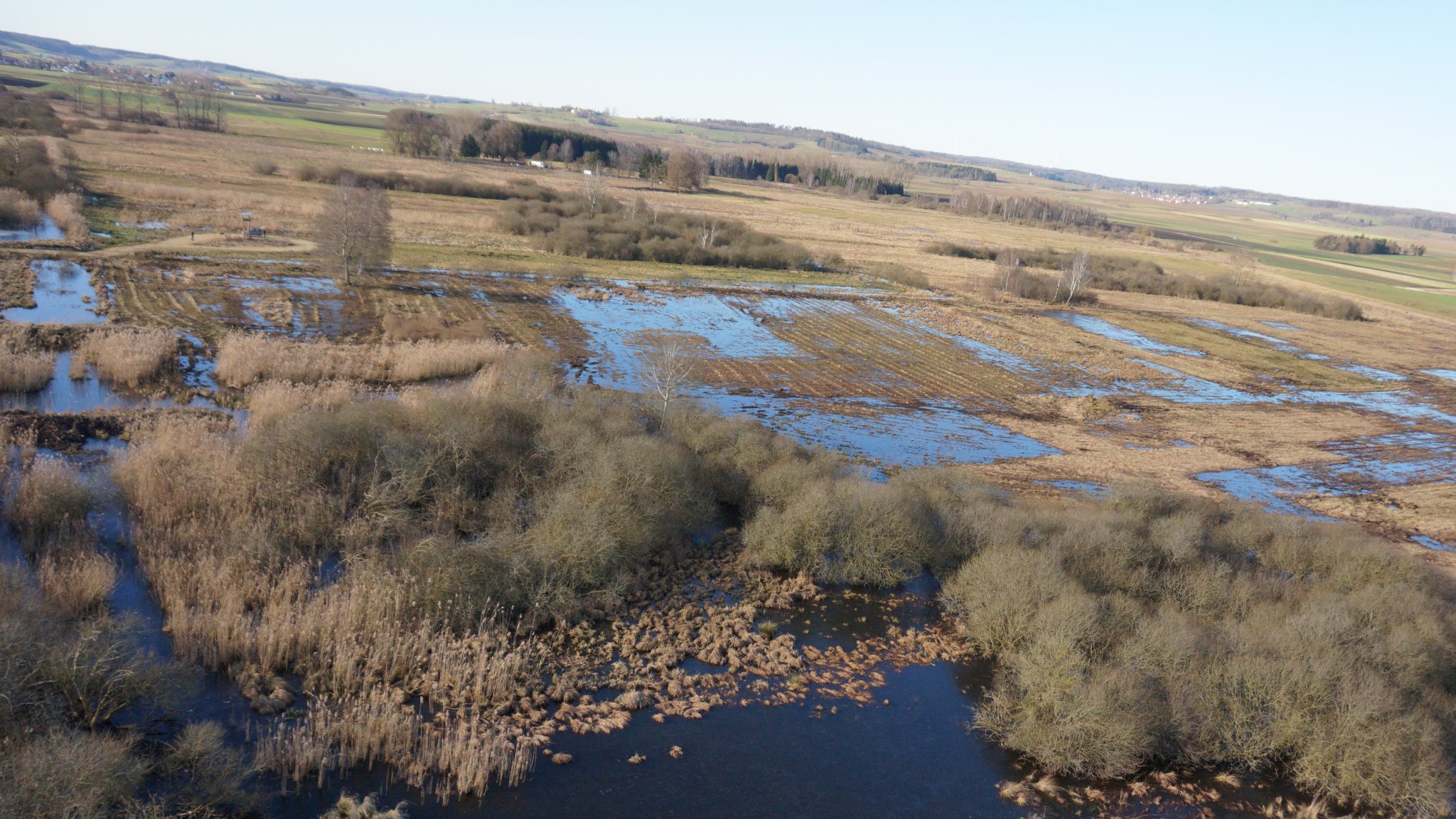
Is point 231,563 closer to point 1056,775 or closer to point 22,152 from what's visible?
point 1056,775

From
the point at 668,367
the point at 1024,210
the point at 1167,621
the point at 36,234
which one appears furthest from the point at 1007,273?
the point at 1024,210

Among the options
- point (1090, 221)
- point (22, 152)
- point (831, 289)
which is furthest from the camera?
point (1090, 221)

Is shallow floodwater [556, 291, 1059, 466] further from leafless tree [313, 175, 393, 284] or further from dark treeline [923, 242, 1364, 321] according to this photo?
dark treeline [923, 242, 1364, 321]

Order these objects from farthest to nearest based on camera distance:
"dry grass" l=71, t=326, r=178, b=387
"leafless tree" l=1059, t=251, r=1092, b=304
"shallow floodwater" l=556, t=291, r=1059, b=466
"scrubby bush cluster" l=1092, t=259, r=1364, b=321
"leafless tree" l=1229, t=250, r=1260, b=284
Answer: "leafless tree" l=1229, t=250, r=1260, b=284
"scrubby bush cluster" l=1092, t=259, r=1364, b=321
"leafless tree" l=1059, t=251, r=1092, b=304
"shallow floodwater" l=556, t=291, r=1059, b=466
"dry grass" l=71, t=326, r=178, b=387

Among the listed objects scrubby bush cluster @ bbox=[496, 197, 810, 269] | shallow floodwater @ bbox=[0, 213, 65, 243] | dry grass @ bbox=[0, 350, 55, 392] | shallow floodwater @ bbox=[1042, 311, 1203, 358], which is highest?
scrubby bush cluster @ bbox=[496, 197, 810, 269]

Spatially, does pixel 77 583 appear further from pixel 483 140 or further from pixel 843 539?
pixel 483 140

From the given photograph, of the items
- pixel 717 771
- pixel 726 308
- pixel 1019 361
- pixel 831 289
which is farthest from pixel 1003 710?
pixel 831 289

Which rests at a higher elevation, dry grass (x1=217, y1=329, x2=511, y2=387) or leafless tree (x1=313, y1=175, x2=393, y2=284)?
leafless tree (x1=313, y1=175, x2=393, y2=284)

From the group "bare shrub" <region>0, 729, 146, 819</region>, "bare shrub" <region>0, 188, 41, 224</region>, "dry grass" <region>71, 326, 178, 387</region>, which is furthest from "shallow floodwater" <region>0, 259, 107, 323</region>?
"bare shrub" <region>0, 729, 146, 819</region>
